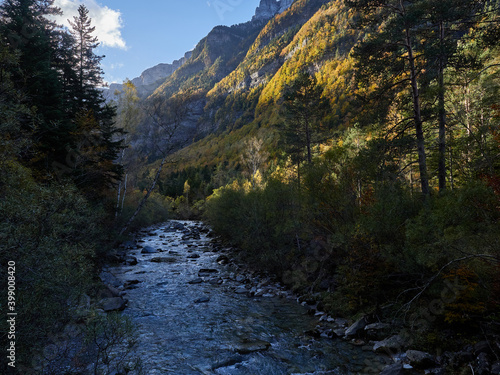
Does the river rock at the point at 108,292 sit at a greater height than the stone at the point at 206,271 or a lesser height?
greater

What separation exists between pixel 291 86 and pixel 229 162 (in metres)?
85.7

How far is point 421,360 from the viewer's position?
659cm

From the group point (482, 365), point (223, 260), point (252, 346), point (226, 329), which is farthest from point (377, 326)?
point (223, 260)

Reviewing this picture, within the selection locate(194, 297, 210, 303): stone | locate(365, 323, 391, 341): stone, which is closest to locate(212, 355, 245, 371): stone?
locate(365, 323, 391, 341): stone

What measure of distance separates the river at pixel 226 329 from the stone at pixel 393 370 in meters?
0.40

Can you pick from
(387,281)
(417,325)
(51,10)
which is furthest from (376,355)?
(51,10)

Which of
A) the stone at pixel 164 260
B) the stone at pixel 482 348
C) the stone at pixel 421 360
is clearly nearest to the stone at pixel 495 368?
the stone at pixel 482 348

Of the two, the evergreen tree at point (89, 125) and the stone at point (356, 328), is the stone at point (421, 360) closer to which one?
the stone at point (356, 328)

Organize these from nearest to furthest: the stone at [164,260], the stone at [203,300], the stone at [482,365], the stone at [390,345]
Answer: the stone at [482,365], the stone at [390,345], the stone at [203,300], the stone at [164,260]

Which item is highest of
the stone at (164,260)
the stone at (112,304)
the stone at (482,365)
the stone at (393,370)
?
the stone at (482,365)

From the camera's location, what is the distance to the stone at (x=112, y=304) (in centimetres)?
1069

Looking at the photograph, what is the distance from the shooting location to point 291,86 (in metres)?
26.6

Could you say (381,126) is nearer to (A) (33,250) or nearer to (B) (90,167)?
(A) (33,250)

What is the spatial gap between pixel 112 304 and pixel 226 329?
17.8ft
